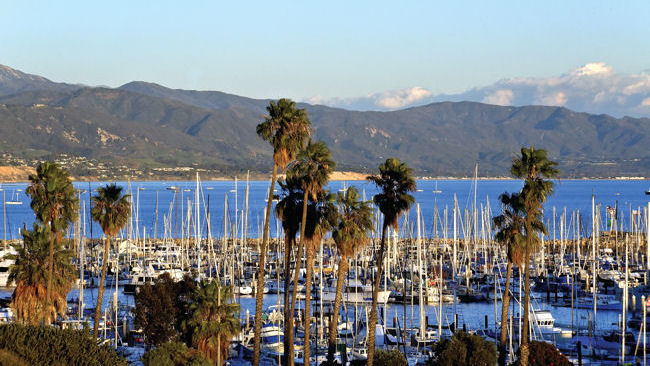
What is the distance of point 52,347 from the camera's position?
35.1 meters

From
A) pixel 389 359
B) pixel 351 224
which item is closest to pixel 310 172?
pixel 351 224

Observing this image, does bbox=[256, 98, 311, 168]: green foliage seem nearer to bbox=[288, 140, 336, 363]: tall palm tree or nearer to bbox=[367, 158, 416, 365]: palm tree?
bbox=[288, 140, 336, 363]: tall palm tree

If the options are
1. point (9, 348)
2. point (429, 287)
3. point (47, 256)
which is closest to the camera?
point (9, 348)

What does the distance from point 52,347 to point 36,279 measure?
16.8m

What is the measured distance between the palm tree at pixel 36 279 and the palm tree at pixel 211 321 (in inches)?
423

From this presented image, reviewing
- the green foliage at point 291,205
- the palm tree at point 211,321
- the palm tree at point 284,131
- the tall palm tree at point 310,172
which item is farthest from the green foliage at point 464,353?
the palm tree at point 211,321

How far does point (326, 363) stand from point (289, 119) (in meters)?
13.7

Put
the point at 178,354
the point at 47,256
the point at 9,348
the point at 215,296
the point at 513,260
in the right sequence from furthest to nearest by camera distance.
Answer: the point at 47,256, the point at 513,260, the point at 215,296, the point at 178,354, the point at 9,348

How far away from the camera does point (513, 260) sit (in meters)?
48.1

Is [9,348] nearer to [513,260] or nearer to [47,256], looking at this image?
[47,256]

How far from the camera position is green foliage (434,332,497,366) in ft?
147

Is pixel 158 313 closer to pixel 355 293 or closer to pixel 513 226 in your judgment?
pixel 513 226

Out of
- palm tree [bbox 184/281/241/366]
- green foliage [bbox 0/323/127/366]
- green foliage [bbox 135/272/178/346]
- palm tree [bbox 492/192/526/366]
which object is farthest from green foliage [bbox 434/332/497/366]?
green foliage [bbox 0/323/127/366]

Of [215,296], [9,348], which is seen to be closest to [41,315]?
[215,296]
